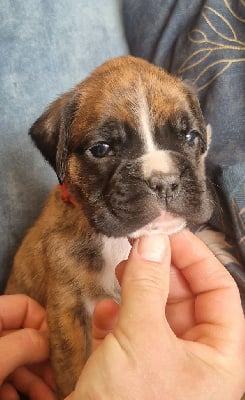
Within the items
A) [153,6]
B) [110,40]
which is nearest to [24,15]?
[110,40]

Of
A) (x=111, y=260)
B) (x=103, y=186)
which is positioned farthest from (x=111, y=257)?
(x=103, y=186)

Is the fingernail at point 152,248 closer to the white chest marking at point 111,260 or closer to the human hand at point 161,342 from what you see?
the human hand at point 161,342

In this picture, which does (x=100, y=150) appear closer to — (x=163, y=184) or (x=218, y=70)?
(x=163, y=184)

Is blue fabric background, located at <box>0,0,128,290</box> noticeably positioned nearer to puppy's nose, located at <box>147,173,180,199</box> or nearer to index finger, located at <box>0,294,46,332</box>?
index finger, located at <box>0,294,46,332</box>

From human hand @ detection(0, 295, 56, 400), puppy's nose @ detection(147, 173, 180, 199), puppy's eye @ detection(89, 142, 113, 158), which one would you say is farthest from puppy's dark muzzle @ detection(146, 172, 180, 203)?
human hand @ detection(0, 295, 56, 400)

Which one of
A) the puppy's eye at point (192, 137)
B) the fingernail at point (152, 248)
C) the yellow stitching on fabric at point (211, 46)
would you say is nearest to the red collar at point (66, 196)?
the puppy's eye at point (192, 137)

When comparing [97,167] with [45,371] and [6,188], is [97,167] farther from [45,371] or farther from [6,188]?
[45,371]
